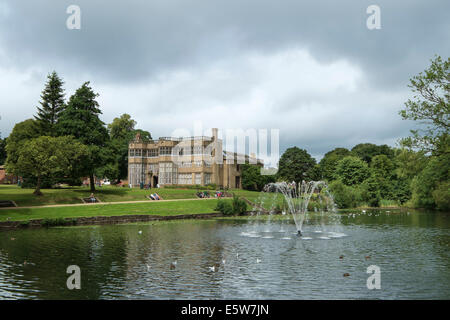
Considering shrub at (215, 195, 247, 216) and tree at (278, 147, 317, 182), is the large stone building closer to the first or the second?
tree at (278, 147, 317, 182)

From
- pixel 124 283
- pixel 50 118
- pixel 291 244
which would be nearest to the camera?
pixel 124 283

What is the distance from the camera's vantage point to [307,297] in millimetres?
14344

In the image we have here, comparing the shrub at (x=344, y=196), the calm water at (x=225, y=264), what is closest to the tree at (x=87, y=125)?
the calm water at (x=225, y=264)

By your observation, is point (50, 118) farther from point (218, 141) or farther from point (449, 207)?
point (449, 207)

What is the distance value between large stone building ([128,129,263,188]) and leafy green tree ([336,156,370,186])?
2459 cm

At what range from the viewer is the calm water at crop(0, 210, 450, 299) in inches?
597

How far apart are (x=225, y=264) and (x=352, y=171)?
71479mm

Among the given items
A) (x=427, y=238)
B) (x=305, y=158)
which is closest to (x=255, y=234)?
(x=427, y=238)

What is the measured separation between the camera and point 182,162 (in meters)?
88.5

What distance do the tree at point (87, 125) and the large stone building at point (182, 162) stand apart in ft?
75.6

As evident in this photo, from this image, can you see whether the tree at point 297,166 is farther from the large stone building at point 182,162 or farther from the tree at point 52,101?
the tree at point 52,101

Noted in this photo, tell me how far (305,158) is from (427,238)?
69.4 metres

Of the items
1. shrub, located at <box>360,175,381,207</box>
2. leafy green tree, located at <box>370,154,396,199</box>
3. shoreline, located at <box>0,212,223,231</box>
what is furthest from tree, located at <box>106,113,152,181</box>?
leafy green tree, located at <box>370,154,396,199</box>

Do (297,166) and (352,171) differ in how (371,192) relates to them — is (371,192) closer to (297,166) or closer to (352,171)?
(352,171)
